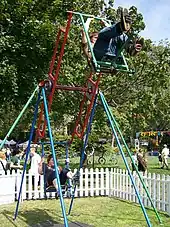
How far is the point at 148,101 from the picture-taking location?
16.6 metres

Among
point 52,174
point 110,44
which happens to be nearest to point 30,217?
point 52,174

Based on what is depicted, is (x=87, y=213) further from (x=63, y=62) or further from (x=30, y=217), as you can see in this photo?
(x=63, y=62)

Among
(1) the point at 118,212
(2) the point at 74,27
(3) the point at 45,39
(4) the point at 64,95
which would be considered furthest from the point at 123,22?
(4) the point at 64,95

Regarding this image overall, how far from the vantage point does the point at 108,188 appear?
11531 mm

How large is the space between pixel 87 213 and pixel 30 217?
136 centimetres

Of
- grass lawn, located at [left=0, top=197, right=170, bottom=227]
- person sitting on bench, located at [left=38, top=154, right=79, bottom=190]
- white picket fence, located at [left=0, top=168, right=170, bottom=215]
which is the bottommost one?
grass lawn, located at [left=0, top=197, right=170, bottom=227]

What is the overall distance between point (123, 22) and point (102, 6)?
41.3ft

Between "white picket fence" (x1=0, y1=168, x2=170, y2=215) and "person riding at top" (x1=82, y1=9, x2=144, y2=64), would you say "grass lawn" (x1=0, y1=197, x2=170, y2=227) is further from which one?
"person riding at top" (x1=82, y1=9, x2=144, y2=64)

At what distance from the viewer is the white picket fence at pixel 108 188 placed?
934 cm

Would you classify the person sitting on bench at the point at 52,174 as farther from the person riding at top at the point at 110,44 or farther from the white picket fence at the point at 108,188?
the person riding at top at the point at 110,44

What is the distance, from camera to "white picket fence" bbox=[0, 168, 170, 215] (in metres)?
9.34

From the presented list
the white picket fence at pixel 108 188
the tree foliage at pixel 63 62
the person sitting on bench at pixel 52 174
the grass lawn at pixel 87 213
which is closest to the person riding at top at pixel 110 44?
the person sitting on bench at pixel 52 174

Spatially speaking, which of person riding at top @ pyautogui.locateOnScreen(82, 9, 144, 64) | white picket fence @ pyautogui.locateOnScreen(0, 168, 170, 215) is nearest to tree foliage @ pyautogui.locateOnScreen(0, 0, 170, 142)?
white picket fence @ pyautogui.locateOnScreen(0, 168, 170, 215)

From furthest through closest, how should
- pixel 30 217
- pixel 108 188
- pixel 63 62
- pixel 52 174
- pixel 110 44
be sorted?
1. pixel 63 62
2. pixel 108 188
3. pixel 52 174
4. pixel 30 217
5. pixel 110 44
